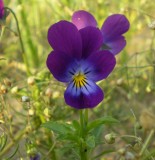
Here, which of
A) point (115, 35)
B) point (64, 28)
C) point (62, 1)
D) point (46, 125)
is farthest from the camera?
point (62, 1)

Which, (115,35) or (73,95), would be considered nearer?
(73,95)

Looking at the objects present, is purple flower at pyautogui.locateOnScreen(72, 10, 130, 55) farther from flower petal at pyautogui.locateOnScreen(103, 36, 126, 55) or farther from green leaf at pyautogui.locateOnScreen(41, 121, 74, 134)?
green leaf at pyautogui.locateOnScreen(41, 121, 74, 134)

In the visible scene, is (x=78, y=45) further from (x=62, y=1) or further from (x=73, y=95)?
(x=62, y=1)

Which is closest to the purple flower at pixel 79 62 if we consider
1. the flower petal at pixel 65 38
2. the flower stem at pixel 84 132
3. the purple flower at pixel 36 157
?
the flower petal at pixel 65 38

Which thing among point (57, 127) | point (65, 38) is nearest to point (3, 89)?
point (57, 127)

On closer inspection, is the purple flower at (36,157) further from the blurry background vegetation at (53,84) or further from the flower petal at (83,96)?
the flower petal at (83,96)

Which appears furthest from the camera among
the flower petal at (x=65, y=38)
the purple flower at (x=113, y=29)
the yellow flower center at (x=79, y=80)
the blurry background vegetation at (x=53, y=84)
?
the blurry background vegetation at (x=53, y=84)

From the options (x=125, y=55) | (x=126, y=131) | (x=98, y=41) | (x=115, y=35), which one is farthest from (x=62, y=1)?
(x=98, y=41)

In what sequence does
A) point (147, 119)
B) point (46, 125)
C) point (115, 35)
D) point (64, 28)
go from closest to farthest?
point (64, 28) → point (46, 125) → point (115, 35) → point (147, 119)
